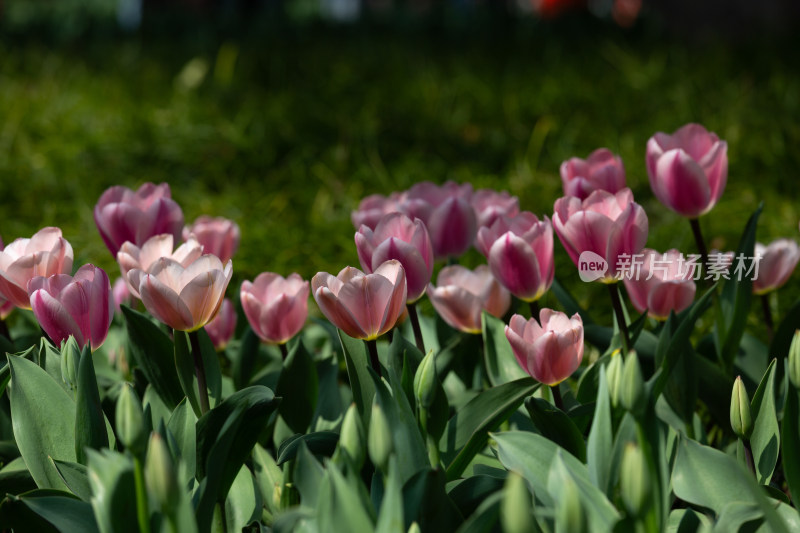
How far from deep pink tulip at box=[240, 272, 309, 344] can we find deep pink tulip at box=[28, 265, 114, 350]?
0.21 meters

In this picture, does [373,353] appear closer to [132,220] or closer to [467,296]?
[467,296]

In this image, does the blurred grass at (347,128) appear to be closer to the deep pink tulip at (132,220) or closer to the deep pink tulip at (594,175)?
the deep pink tulip at (594,175)

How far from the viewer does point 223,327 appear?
1.44 metres

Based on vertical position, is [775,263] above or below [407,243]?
below

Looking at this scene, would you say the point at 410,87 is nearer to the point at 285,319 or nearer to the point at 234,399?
the point at 285,319

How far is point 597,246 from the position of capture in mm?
1062

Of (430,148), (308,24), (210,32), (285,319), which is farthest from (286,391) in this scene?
(308,24)

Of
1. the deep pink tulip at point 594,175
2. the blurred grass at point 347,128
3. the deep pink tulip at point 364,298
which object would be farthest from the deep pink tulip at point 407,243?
the blurred grass at point 347,128

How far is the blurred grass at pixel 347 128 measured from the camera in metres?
2.59

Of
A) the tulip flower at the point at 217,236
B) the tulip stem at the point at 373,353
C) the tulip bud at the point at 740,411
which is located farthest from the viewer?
the tulip flower at the point at 217,236

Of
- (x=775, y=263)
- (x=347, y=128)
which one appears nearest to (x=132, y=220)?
(x=775, y=263)

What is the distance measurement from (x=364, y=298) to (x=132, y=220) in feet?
1.52

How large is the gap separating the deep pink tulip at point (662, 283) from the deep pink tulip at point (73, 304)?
69 centimetres

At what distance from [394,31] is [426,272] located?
15.4 ft
